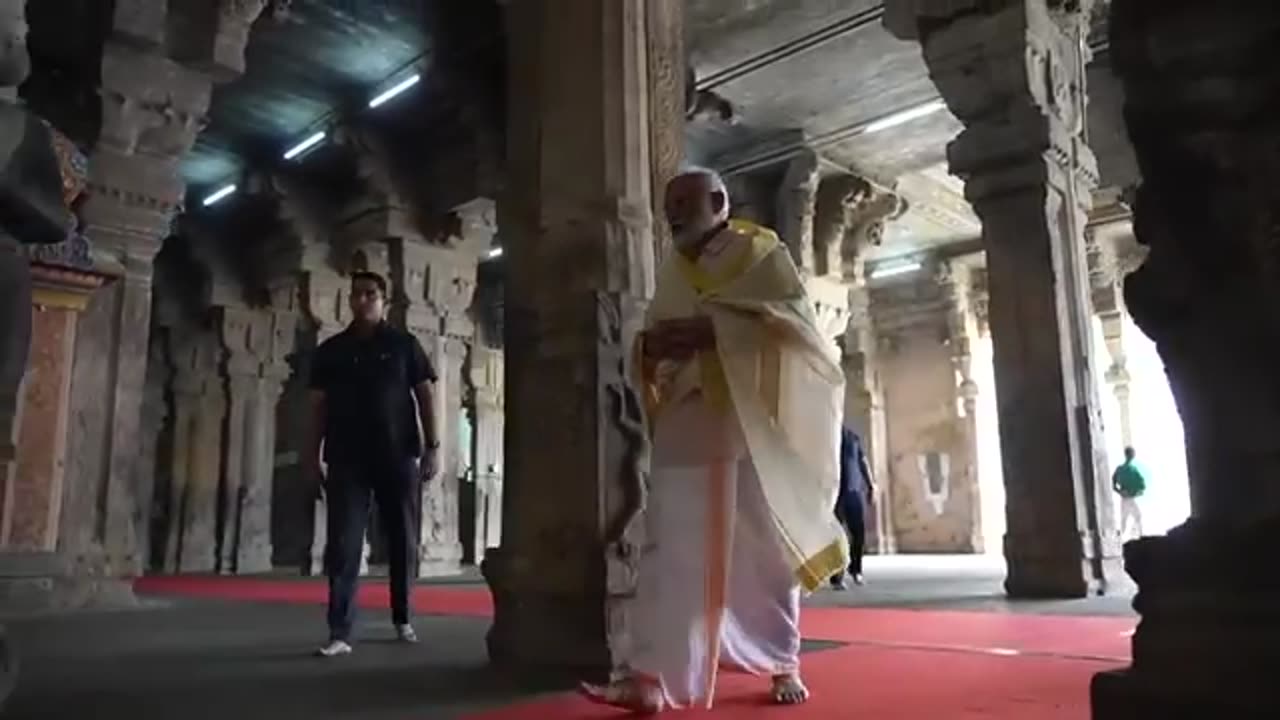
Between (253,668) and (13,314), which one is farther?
(253,668)

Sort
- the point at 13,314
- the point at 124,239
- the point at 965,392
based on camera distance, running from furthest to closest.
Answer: the point at 965,392, the point at 124,239, the point at 13,314

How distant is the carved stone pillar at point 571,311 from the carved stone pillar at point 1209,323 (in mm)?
2173

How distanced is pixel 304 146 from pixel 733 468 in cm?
1000

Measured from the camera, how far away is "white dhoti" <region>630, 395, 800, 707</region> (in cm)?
258

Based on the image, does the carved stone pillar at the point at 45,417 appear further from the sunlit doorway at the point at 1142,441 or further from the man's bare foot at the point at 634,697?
the sunlit doorway at the point at 1142,441

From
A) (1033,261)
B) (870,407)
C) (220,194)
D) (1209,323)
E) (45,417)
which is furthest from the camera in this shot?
(870,407)

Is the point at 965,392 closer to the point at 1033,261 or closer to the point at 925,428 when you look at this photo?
the point at 925,428

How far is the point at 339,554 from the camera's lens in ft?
13.4

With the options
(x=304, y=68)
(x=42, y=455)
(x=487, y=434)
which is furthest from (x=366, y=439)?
(x=487, y=434)

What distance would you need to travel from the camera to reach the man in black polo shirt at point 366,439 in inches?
162

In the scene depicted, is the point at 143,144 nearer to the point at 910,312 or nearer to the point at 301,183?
the point at 301,183

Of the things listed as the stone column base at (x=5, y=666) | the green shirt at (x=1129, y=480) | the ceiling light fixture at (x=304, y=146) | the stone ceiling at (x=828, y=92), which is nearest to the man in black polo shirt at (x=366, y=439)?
the stone column base at (x=5, y=666)

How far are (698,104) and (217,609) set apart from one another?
6.59 meters

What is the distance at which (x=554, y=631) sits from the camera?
344 centimetres
